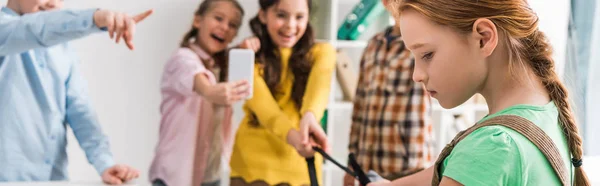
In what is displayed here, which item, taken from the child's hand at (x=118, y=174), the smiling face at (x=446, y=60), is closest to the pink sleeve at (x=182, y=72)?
the child's hand at (x=118, y=174)

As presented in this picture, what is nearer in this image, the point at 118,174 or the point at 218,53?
the point at 118,174

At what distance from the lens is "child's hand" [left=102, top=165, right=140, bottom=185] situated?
1929 mm

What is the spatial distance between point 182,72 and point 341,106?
698 millimetres

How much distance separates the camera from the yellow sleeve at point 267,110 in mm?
2283

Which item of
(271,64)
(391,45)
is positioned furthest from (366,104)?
(271,64)

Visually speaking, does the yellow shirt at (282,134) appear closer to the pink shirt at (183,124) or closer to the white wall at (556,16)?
the pink shirt at (183,124)

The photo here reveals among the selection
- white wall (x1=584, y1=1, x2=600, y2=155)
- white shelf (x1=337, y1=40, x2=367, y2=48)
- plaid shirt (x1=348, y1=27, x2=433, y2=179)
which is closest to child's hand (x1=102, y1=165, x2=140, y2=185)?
plaid shirt (x1=348, y1=27, x2=433, y2=179)

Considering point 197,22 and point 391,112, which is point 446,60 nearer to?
point 197,22

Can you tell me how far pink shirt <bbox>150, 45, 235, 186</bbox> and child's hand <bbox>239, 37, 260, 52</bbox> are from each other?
130 mm

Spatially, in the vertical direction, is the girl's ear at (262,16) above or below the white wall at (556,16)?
above

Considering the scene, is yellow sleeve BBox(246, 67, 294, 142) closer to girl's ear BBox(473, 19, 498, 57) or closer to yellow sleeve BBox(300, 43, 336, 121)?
yellow sleeve BBox(300, 43, 336, 121)

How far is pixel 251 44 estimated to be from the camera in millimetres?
2268

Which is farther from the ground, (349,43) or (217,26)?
(217,26)

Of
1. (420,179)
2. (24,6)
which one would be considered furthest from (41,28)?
(420,179)
